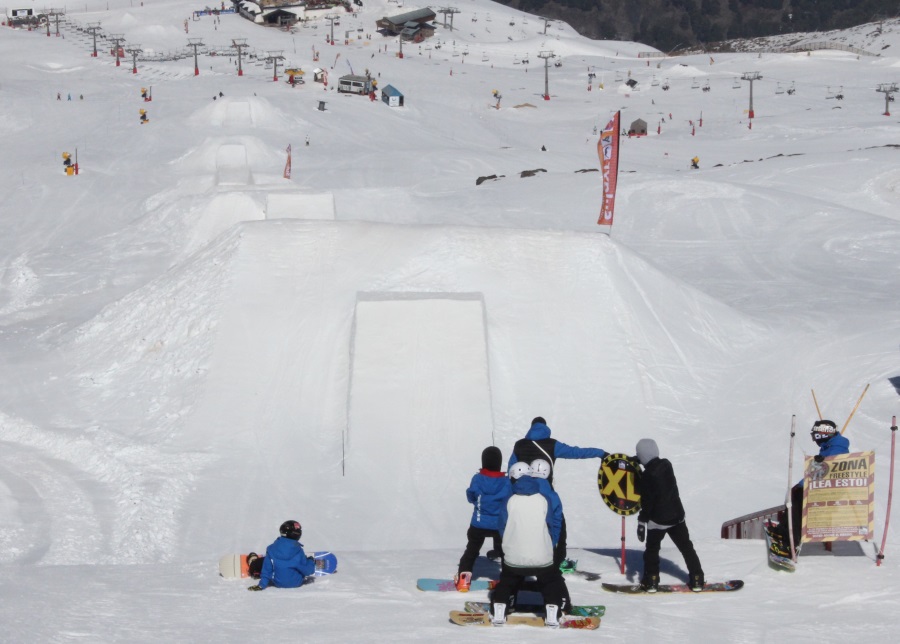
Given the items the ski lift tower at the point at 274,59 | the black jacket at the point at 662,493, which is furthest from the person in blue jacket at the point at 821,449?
the ski lift tower at the point at 274,59

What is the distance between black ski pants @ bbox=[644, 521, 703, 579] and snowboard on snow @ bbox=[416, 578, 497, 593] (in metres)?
1.25

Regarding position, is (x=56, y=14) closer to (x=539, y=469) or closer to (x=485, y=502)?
(x=485, y=502)

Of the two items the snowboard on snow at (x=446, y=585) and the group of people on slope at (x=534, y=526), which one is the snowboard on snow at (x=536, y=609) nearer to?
the group of people on slope at (x=534, y=526)

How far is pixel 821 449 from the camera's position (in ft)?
31.6

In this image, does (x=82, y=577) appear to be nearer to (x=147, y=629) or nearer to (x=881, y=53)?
(x=147, y=629)

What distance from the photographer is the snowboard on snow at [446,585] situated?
941 centimetres

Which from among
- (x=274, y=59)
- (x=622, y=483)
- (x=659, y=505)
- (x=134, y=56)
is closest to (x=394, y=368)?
(x=622, y=483)

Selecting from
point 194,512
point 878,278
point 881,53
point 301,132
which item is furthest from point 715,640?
point 881,53

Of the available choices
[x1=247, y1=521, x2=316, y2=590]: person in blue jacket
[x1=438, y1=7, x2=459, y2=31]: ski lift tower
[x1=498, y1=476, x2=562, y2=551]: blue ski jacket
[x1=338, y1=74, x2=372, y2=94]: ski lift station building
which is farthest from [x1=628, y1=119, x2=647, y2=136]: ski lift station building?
[x1=498, y1=476, x2=562, y2=551]: blue ski jacket

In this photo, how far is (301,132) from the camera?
49375 millimetres

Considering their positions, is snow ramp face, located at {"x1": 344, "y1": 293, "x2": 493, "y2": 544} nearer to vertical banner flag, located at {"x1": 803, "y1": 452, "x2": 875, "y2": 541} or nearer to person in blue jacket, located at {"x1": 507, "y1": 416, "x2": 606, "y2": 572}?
person in blue jacket, located at {"x1": 507, "y1": 416, "x2": 606, "y2": 572}

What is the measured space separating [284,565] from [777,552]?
4.16 meters

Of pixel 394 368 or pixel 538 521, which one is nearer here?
pixel 538 521

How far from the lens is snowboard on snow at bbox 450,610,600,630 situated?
27.2 feet
